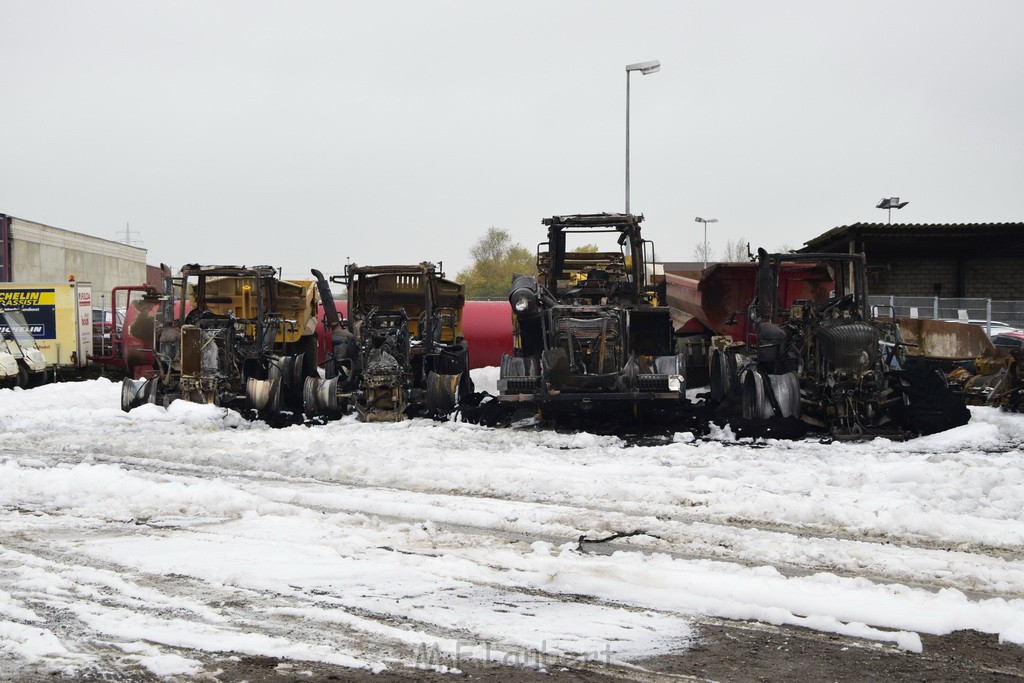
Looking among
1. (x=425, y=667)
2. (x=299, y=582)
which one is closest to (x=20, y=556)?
(x=299, y=582)

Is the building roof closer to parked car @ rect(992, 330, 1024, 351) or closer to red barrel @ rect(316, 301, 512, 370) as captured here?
parked car @ rect(992, 330, 1024, 351)

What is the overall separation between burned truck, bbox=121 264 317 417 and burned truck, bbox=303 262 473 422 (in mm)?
641

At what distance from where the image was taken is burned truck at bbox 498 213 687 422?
12039mm

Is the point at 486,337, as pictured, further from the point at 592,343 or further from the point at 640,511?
the point at 640,511

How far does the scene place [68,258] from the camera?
51.7 meters

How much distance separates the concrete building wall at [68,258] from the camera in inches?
1795

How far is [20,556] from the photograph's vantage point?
5.99 metres

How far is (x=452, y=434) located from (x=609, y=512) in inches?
177

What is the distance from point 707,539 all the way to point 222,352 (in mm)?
9526

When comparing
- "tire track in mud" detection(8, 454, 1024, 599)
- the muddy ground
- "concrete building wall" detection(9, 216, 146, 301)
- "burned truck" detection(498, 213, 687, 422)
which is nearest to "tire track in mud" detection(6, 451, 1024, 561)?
"tire track in mud" detection(8, 454, 1024, 599)

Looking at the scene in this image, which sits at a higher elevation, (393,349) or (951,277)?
(951,277)

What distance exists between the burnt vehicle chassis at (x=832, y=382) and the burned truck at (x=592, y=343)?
982 millimetres

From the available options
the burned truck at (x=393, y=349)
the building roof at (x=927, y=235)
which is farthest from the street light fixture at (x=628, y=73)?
the burned truck at (x=393, y=349)

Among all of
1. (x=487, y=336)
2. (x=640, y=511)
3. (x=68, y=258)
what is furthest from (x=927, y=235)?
(x=68, y=258)
